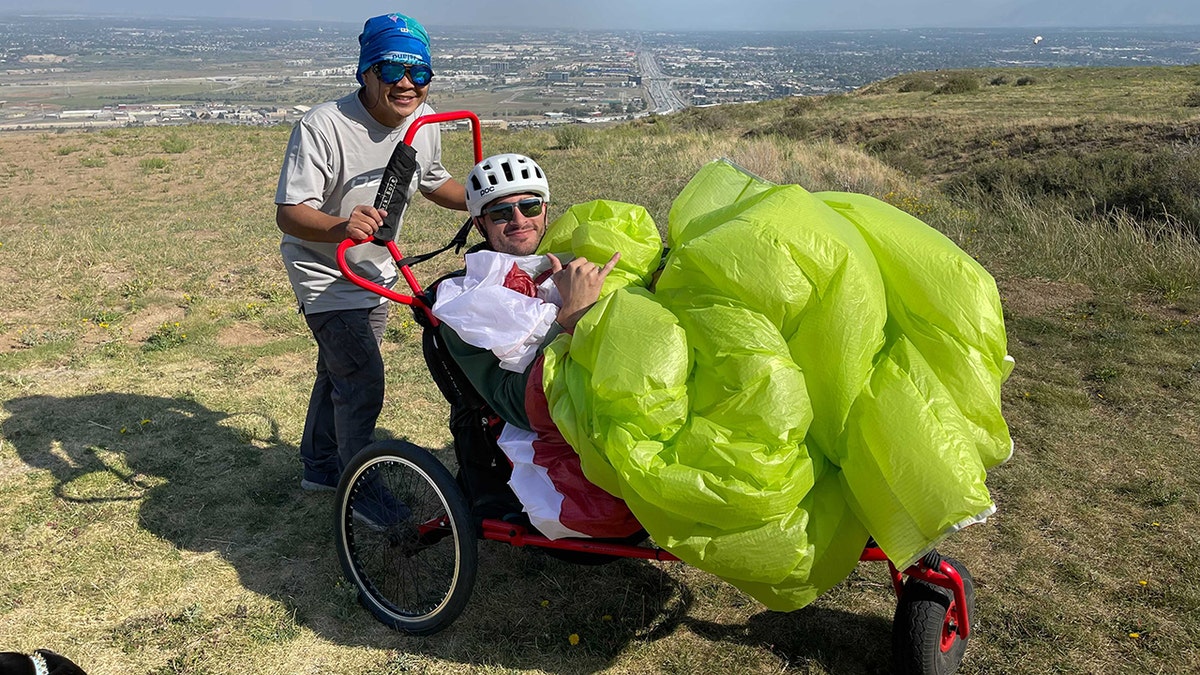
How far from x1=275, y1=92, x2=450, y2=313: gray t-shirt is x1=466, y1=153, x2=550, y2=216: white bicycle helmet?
0.50 meters

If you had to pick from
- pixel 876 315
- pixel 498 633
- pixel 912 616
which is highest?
pixel 876 315

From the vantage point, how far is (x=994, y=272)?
23.5 feet

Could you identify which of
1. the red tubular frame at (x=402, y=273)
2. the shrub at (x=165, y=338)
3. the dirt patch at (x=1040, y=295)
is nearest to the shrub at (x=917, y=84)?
the dirt patch at (x=1040, y=295)

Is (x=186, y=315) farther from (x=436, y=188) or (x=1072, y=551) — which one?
(x=1072, y=551)

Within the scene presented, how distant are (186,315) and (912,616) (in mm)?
6219

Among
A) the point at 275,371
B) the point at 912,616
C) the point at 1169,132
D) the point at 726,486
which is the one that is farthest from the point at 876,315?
the point at 1169,132

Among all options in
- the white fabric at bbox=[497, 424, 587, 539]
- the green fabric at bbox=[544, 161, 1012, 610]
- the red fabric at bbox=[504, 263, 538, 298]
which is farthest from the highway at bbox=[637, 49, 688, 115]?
the green fabric at bbox=[544, 161, 1012, 610]

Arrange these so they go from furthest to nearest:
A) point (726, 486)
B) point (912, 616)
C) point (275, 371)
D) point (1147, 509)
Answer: point (275, 371) < point (1147, 509) < point (912, 616) < point (726, 486)

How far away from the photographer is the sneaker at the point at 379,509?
3.34 metres

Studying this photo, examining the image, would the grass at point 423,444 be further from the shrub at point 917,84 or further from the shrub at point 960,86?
the shrub at point 917,84

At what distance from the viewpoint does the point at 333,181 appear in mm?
3451

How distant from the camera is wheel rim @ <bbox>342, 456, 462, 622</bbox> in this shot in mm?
3182

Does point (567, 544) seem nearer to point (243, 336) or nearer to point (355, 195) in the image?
point (355, 195)

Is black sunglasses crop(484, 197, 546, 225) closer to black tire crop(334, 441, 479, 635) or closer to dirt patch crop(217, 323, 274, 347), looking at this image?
black tire crop(334, 441, 479, 635)
